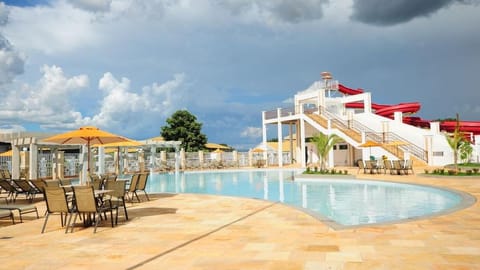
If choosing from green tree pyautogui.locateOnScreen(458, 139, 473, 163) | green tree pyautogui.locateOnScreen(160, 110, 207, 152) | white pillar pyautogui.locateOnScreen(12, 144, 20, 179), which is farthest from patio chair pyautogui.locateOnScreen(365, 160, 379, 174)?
green tree pyautogui.locateOnScreen(160, 110, 207, 152)

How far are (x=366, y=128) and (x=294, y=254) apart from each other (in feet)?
76.3

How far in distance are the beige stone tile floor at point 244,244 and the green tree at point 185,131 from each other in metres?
32.8

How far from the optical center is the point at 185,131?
40.6 m

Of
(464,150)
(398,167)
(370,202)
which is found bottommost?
(370,202)

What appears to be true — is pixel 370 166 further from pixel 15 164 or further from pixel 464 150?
pixel 15 164

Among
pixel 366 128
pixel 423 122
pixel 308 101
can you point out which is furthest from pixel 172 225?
pixel 423 122

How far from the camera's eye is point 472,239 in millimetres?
5172

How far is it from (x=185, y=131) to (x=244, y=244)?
118 ft

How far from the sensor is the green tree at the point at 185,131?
40.6 meters

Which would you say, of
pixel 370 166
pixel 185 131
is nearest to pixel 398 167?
pixel 370 166

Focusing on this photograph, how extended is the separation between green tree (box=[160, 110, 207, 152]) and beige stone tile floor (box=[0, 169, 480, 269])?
32824mm

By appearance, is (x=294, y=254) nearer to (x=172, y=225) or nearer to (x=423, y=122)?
(x=172, y=225)

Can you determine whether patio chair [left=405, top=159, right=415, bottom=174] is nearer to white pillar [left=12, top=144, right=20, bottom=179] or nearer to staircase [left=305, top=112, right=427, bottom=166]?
staircase [left=305, top=112, right=427, bottom=166]

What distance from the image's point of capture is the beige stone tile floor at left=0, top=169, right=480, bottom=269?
4332 mm
